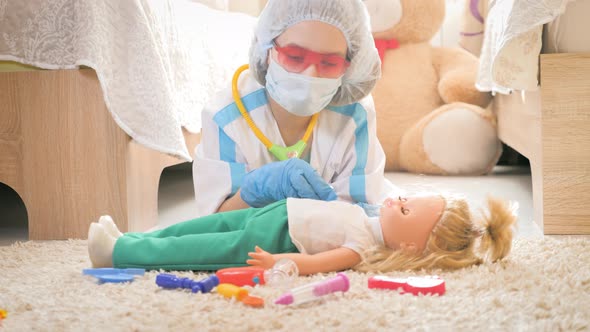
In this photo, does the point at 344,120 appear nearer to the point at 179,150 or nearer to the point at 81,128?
the point at 179,150

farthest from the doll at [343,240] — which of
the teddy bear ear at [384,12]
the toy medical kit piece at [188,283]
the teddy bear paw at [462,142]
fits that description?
the teddy bear ear at [384,12]

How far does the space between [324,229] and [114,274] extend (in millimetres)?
329

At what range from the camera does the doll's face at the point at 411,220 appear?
42.9 inches

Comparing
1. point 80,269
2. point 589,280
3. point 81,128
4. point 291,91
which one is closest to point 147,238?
point 80,269

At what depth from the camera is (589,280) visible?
99cm

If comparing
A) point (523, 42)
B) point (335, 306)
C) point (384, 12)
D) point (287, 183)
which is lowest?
point (335, 306)

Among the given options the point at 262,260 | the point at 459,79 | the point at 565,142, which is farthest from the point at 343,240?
the point at 459,79

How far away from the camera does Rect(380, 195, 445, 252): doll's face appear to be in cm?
109

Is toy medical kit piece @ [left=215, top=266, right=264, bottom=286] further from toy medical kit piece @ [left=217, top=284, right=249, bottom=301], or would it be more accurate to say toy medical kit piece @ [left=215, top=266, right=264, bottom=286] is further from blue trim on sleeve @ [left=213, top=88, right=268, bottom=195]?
blue trim on sleeve @ [left=213, top=88, right=268, bottom=195]

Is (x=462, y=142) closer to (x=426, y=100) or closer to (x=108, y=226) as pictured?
(x=426, y=100)

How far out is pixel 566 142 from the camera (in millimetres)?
1472

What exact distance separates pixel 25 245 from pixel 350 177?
0.66m

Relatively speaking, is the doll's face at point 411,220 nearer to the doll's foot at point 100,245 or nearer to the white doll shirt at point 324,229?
the white doll shirt at point 324,229

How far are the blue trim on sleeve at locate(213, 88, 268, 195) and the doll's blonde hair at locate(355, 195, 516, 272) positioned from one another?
347 millimetres
